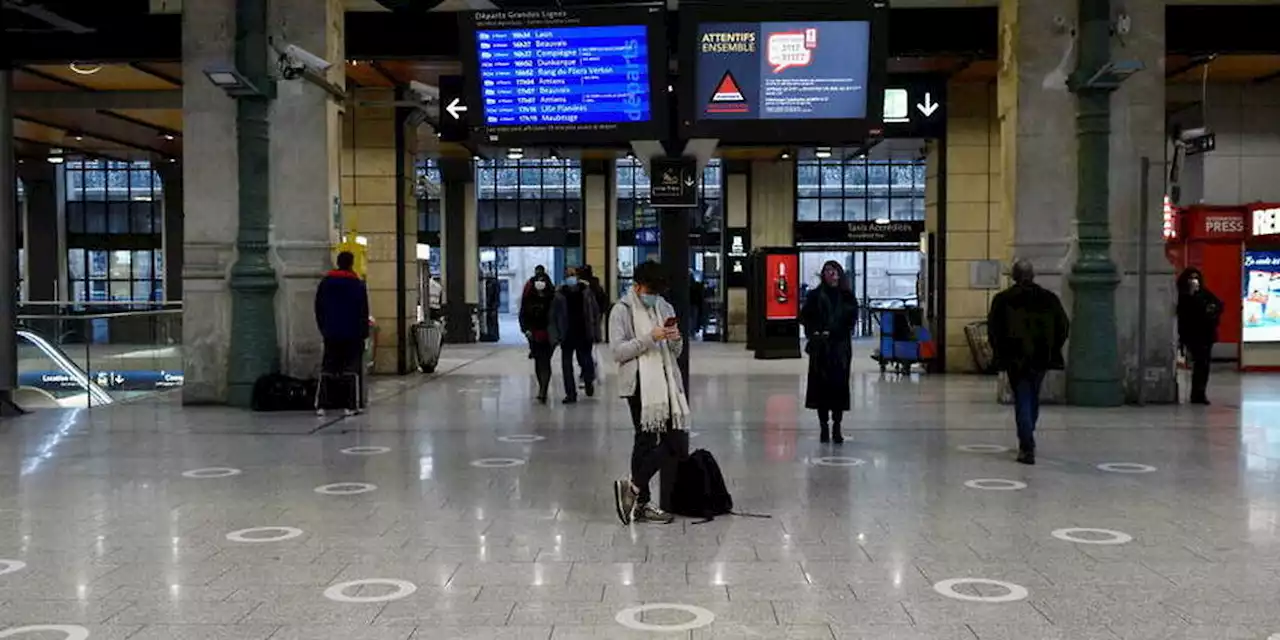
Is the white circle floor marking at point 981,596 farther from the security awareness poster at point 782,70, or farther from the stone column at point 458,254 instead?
the stone column at point 458,254

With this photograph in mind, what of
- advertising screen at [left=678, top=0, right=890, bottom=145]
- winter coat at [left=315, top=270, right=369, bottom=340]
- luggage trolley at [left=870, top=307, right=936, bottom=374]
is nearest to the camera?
advertising screen at [left=678, top=0, right=890, bottom=145]

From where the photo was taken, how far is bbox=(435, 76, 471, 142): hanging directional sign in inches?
574

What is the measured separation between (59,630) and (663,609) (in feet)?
7.74

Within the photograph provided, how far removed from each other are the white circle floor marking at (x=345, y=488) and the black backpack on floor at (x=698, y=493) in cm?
220

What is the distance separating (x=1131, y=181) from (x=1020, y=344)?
4675 mm

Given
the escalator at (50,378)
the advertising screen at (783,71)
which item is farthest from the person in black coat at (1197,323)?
the escalator at (50,378)

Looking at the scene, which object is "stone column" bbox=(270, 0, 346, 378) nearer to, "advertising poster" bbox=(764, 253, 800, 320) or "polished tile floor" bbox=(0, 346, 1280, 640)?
"polished tile floor" bbox=(0, 346, 1280, 640)

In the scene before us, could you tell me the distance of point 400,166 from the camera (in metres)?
17.8

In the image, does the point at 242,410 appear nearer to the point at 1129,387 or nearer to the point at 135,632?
the point at 135,632

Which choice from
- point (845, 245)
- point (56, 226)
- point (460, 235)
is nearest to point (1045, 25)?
point (845, 245)

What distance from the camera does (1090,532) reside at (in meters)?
6.29

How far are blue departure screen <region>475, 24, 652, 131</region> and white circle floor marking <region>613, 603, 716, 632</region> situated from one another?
5595 mm

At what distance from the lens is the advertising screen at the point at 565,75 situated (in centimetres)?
974

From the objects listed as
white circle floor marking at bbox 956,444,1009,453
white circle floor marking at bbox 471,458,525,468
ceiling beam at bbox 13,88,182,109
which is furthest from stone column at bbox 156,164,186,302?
white circle floor marking at bbox 956,444,1009,453
